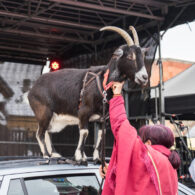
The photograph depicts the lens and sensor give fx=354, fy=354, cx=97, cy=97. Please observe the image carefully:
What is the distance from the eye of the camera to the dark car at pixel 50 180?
279 centimetres

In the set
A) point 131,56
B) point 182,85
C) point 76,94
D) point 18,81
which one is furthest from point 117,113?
point 18,81

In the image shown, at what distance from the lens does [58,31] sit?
12383 millimetres

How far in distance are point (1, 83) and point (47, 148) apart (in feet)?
34.2

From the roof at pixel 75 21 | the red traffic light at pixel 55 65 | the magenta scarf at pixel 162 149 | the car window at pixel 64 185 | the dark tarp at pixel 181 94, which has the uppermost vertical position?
the roof at pixel 75 21

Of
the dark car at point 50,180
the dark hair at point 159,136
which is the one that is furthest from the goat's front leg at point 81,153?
the dark hair at point 159,136

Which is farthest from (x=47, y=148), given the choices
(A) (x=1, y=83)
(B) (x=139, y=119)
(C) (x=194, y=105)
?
(A) (x=1, y=83)

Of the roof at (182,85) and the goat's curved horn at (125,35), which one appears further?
the roof at (182,85)

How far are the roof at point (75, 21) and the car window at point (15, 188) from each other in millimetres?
7153

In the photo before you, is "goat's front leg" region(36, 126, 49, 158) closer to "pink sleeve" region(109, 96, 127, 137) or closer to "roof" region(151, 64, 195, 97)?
"pink sleeve" region(109, 96, 127, 137)

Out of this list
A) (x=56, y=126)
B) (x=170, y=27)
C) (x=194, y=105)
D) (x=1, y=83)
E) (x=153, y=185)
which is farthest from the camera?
(x=1, y=83)

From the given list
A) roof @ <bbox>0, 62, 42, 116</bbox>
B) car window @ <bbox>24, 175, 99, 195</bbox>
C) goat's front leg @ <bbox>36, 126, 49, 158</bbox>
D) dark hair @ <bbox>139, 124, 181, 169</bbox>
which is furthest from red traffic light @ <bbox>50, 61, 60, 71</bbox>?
dark hair @ <bbox>139, 124, 181, 169</bbox>

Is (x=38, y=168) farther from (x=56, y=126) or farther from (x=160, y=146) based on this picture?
(x=56, y=126)

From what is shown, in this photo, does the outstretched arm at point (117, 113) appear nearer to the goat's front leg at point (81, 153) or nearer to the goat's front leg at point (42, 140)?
the goat's front leg at point (81, 153)

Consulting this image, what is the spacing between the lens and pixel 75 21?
11.9 m
